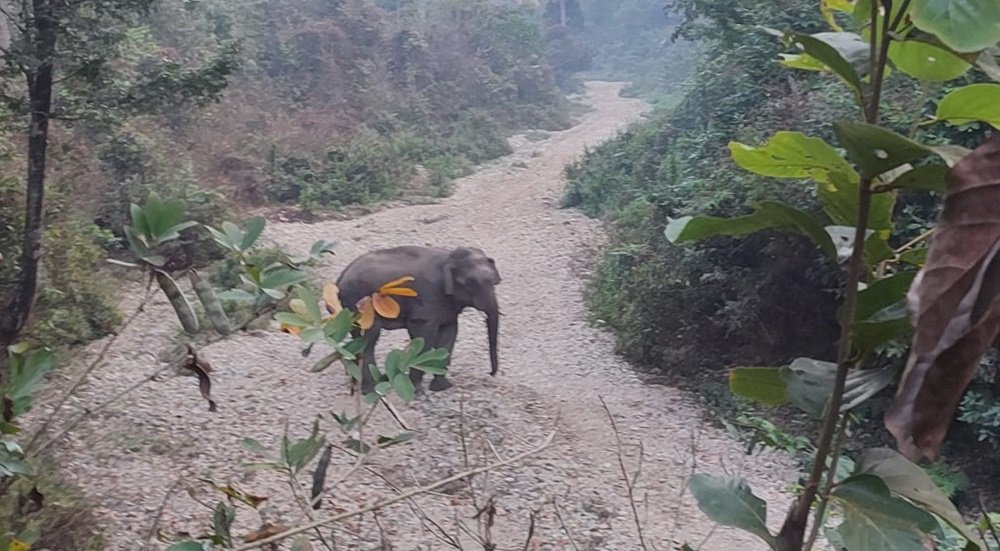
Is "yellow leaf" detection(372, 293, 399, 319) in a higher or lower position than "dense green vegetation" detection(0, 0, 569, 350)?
higher

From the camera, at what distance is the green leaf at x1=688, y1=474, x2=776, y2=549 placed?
2.16 ft

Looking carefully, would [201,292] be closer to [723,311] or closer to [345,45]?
[723,311]

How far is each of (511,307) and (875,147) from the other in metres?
5.30

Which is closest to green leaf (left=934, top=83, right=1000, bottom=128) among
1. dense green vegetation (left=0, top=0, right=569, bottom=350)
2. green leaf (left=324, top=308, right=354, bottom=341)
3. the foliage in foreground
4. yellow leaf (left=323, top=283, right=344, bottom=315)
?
the foliage in foreground

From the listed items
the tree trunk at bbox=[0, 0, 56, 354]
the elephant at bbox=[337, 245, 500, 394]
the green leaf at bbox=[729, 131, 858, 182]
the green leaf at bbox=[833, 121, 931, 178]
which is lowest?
the elephant at bbox=[337, 245, 500, 394]

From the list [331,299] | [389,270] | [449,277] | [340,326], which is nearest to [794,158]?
[340,326]

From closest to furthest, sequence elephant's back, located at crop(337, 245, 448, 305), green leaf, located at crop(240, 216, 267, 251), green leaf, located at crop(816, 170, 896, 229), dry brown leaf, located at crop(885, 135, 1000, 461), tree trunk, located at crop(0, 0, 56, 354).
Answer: dry brown leaf, located at crop(885, 135, 1000, 461) → green leaf, located at crop(816, 170, 896, 229) → green leaf, located at crop(240, 216, 267, 251) → tree trunk, located at crop(0, 0, 56, 354) → elephant's back, located at crop(337, 245, 448, 305)

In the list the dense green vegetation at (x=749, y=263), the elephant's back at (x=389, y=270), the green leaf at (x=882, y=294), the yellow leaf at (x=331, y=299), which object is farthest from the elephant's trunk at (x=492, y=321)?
the green leaf at (x=882, y=294)

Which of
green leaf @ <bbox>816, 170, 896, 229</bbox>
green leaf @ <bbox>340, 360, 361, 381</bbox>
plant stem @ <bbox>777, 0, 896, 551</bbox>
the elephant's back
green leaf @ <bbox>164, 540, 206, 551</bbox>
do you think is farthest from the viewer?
the elephant's back

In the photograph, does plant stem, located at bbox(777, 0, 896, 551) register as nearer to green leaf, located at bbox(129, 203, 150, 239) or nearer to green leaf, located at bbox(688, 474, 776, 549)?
green leaf, located at bbox(688, 474, 776, 549)

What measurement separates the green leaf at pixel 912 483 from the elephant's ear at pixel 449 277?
10.9 ft

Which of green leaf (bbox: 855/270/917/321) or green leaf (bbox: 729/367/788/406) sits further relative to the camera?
green leaf (bbox: 729/367/788/406)

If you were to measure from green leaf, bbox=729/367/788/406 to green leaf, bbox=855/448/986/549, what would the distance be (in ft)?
0.29

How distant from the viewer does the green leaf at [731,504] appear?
659 millimetres
